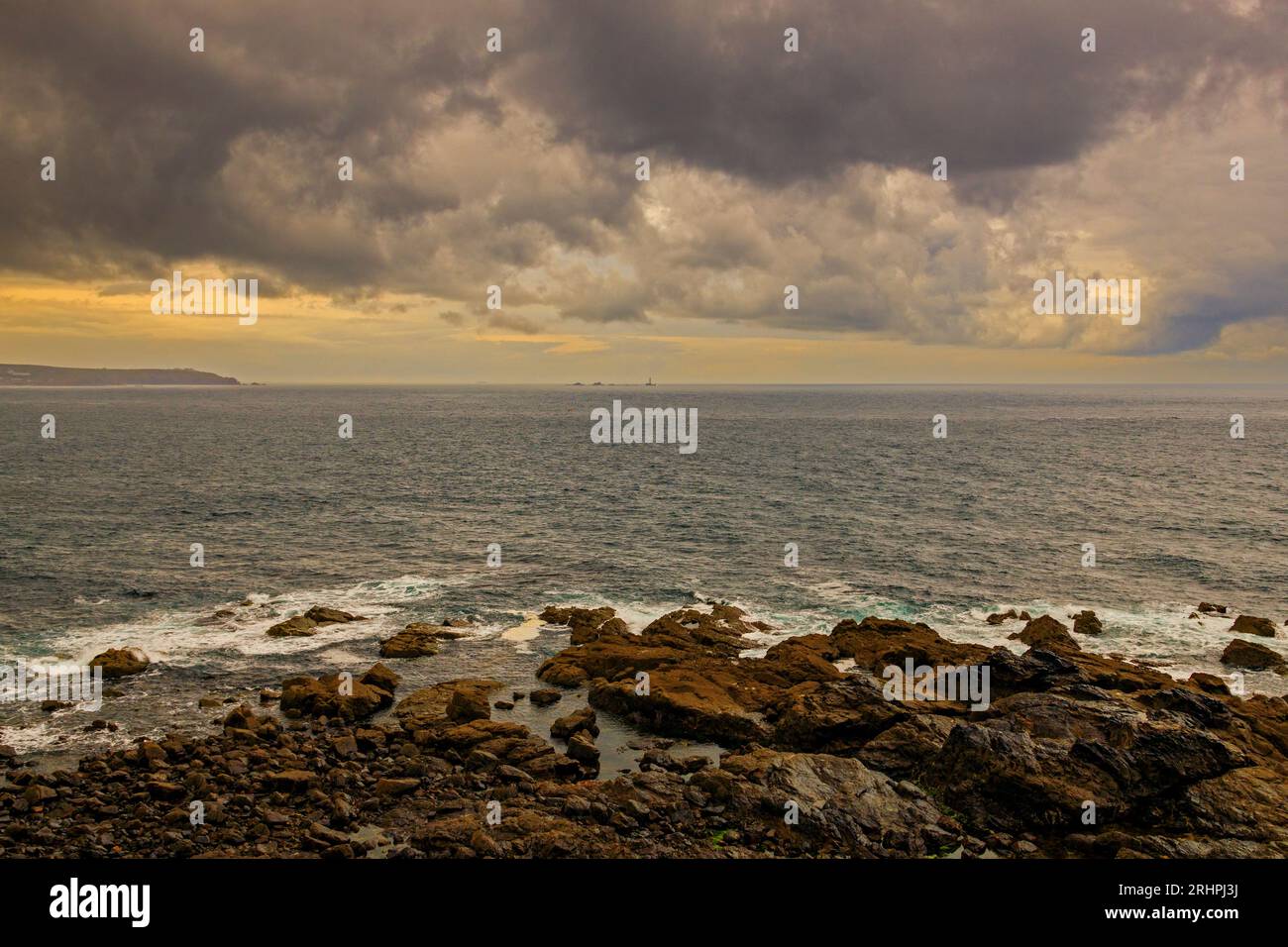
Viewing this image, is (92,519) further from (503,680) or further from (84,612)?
(503,680)

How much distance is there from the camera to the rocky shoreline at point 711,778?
22312 millimetres

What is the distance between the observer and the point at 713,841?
74.1ft

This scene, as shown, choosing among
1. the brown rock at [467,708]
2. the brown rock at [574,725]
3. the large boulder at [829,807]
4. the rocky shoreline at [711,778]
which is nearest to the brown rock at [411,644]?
the rocky shoreline at [711,778]

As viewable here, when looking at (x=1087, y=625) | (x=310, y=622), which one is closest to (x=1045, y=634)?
(x=1087, y=625)

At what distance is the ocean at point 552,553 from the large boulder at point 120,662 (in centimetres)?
83

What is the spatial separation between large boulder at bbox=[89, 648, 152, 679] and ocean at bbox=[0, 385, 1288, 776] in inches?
32.5

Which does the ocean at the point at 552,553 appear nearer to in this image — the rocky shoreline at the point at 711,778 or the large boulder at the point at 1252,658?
the large boulder at the point at 1252,658

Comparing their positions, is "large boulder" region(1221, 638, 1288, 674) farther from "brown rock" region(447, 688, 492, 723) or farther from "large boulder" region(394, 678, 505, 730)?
"brown rock" region(447, 688, 492, 723)

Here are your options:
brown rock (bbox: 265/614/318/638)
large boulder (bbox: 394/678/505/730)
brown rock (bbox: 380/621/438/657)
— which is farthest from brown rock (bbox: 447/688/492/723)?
brown rock (bbox: 265/614/318/638)

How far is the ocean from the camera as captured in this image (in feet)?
130

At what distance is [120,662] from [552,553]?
29.8 meters
